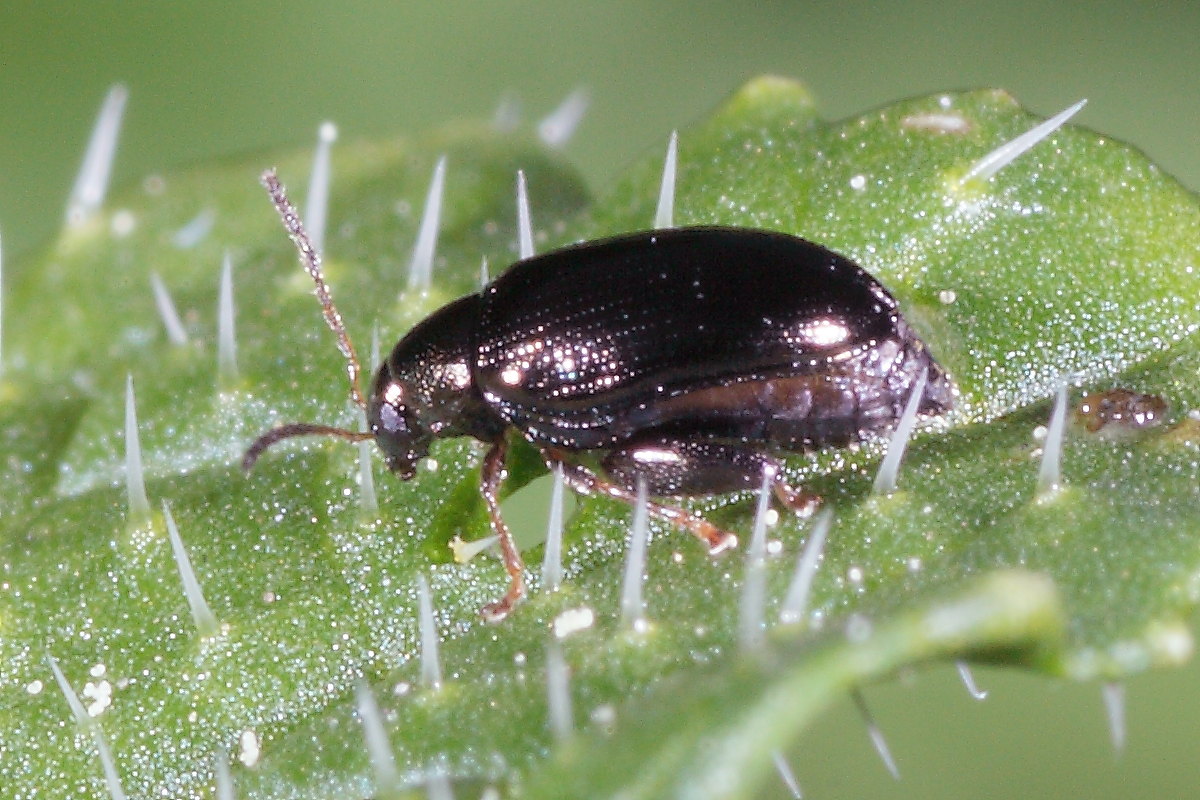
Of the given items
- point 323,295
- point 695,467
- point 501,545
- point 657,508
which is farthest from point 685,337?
point 323,295

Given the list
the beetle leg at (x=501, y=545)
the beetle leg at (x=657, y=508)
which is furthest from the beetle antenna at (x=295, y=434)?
the beetle leg at (x=657, y=508)

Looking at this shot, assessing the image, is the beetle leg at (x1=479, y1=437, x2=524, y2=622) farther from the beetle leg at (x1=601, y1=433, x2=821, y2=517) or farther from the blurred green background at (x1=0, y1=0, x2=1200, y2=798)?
the blurred green background at (x1=0, y1=0, x2=1200, y2=798)

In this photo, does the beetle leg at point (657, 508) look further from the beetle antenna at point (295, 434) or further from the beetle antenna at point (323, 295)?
the beetle antenna at point (323, 295)

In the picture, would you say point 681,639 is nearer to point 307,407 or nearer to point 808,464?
point 808,464

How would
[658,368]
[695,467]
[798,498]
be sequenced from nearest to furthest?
[798,498] < [695,467] < [658,368]

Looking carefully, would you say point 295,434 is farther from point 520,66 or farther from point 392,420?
point 520,66

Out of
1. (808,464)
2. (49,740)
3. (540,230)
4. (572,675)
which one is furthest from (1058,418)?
(49,740)
